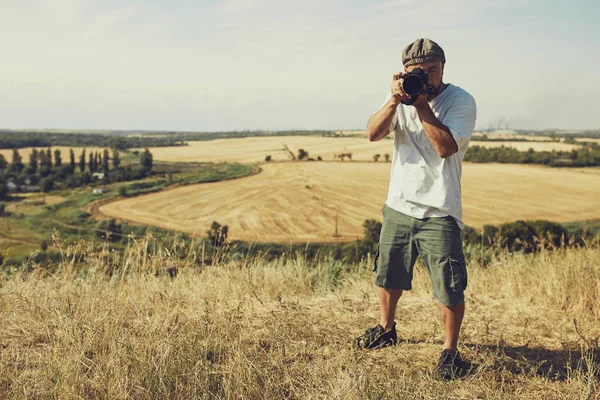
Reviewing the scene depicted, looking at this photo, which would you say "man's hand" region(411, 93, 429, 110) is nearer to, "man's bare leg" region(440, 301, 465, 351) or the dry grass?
"man's bare leg" region(440, 301, 465, 351)

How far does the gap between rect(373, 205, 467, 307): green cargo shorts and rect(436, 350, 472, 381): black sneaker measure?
0.30 meters

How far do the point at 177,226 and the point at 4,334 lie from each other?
3781 cm

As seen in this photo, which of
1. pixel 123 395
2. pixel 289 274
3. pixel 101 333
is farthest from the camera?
pixel 289 274

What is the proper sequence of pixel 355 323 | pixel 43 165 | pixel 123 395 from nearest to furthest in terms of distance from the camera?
pixel 123 395 → pixel 355 323 → pixel 43 165

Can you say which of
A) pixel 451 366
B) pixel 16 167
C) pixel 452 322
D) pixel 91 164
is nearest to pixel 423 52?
pixel 452 322

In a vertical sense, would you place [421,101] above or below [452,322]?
above

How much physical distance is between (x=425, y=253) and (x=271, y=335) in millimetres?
1127

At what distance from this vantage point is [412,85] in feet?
7.53

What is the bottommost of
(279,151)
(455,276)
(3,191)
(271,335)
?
(3,191)

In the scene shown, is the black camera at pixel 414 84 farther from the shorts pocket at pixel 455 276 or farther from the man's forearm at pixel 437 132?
the shorts pocket at pixel 455 276

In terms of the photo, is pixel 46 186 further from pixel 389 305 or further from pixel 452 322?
pixel 452 322

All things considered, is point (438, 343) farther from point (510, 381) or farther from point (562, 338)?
point (562, 338)

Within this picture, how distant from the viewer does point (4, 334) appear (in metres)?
2.82

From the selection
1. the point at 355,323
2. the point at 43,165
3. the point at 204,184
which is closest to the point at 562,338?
the point at 355,323
